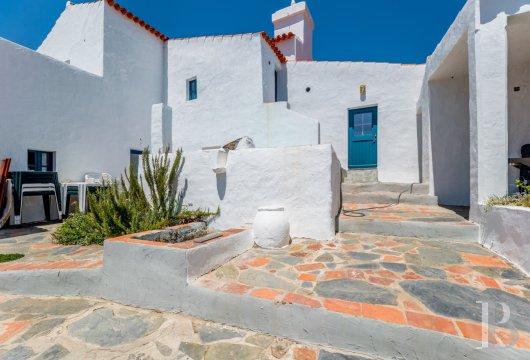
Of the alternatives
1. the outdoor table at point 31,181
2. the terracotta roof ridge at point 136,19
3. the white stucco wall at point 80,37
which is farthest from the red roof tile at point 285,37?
the outdoor table at point 31,181

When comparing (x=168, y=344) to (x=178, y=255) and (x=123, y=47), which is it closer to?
(x=178, y=255)

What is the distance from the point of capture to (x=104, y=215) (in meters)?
4.16

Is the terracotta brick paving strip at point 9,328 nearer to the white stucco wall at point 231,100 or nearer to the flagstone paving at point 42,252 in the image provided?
the flagstone paving at point 42,252

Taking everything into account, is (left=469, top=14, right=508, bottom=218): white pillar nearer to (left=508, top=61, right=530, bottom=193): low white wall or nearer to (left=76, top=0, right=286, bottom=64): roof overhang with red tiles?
(left=508, top=61, right=530, bottom=193): low white wall

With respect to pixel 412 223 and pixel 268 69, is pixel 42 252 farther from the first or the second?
pixel 268 69

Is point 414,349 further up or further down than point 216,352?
further up

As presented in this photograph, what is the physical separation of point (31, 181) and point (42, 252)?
2.70 m

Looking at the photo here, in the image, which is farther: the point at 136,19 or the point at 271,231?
the point at 136,19

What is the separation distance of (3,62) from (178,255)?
7.03 m

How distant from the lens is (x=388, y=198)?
5887mm

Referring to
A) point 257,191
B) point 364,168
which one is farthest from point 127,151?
point 364,168

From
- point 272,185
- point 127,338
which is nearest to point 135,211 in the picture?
point 272,185

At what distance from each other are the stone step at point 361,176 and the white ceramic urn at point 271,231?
4608mm

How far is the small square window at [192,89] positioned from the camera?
886 centimetres
